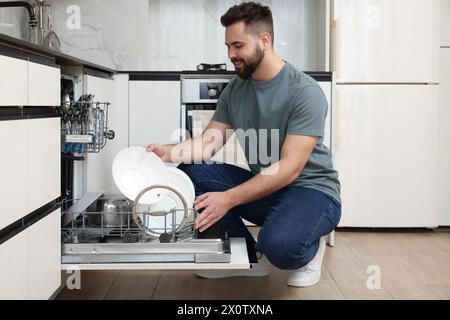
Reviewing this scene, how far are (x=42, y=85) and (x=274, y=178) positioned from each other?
2.54 feet

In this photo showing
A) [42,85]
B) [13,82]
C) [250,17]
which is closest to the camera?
[13,82]

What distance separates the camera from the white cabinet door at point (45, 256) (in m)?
1.77

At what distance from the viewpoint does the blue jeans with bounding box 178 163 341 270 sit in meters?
2.22

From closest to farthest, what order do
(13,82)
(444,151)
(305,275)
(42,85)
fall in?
(13,82) → (42,85) → (305,275) → (444,151)

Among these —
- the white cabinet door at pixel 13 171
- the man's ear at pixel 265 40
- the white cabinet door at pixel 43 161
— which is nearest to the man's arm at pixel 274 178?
the man's ear at pixel 265 40

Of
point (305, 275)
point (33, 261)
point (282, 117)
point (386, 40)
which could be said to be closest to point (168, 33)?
point (386, 40)

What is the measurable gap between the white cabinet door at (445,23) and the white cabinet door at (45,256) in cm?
232

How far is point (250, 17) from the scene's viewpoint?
2.29m

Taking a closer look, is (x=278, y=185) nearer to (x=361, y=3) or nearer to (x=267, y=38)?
(x=267, y=38)

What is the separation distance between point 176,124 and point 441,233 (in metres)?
1.46

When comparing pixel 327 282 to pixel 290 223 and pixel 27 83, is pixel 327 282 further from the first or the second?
pixel 27 83

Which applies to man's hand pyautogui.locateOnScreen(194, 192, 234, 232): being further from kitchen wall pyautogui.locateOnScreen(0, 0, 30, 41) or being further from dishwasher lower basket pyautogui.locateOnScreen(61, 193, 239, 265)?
kitchen wall pyautogui.locateOnScreen(0, 0, 30, 41)

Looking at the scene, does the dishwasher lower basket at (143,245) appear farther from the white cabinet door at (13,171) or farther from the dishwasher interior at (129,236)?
the white cabinet door at (13,171)

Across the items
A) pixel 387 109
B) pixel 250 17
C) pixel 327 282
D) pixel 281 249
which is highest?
pixel 250 17
